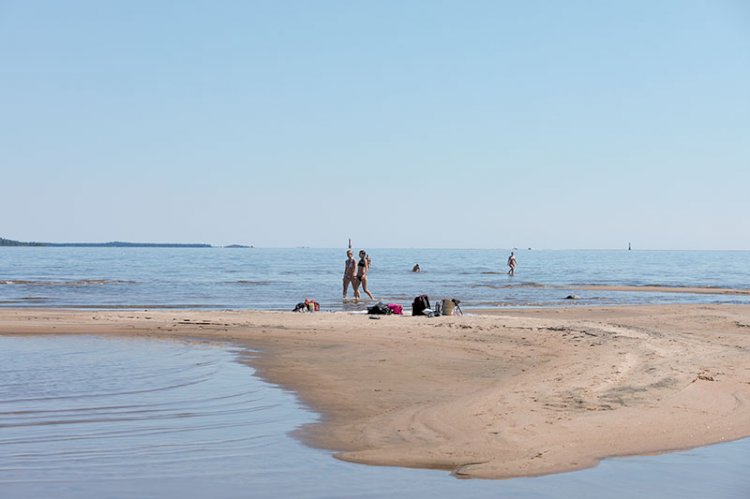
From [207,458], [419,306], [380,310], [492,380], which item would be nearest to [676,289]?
[419,306]

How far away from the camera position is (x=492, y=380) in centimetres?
1142

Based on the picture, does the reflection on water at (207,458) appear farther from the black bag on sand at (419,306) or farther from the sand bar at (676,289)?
the sand bar at (676,289)

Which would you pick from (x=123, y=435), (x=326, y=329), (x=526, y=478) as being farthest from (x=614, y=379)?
(x=326, y=329)

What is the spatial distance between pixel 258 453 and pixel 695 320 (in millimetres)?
15108

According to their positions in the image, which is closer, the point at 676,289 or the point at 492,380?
the point at 492,380

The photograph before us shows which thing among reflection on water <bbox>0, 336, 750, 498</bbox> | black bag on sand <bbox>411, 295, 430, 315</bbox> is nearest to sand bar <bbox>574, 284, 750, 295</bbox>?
black bag on sand <bbox>411, 295, 430, 315</bbox>

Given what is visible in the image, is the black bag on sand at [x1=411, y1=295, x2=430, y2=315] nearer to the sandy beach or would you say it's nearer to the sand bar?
the sandy beach

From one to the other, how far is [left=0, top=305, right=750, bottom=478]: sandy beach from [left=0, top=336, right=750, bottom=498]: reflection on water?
34 centimetres

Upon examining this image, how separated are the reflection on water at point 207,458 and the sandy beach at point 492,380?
0.34m

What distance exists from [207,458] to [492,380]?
17.2ft

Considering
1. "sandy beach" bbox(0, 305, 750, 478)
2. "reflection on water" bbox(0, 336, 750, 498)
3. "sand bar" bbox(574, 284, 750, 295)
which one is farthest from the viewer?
"sand bar" bbox(574, 284, 750, 295)

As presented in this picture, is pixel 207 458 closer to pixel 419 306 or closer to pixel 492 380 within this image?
pixel 492 380

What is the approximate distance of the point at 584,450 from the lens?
23.7 ft

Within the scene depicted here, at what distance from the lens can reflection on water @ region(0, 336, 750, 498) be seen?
20.3 ft
